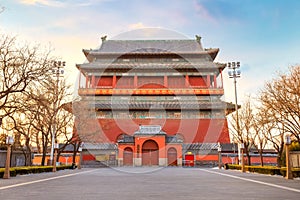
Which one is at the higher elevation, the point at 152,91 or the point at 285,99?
the point at 152,91

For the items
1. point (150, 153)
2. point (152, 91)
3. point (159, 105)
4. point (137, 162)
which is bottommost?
point (137, 162)

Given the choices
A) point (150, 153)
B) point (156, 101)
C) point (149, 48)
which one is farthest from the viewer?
point (149, 48)

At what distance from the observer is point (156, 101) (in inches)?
1726

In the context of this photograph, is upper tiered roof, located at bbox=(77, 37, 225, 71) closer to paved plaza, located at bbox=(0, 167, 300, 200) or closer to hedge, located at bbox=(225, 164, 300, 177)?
hedge, located at bbox=(225, 164, 300, 177)

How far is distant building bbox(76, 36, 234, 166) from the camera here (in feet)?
127

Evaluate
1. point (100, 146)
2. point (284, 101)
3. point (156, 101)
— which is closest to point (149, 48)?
point (156, 101)

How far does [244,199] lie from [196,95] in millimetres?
38168

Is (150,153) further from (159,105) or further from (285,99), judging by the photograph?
(285,99)

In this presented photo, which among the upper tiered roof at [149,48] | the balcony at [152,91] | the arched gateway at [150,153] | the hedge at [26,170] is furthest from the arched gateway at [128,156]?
the upper tiered roof at [149,48]

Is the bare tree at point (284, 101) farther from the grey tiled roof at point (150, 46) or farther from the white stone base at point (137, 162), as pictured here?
the grey tiled roof at point (150, 46)

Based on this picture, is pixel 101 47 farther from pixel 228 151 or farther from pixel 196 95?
pixel 228 151

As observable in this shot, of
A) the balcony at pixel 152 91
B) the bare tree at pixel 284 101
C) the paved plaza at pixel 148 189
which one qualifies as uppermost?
the balcony at pixel 152 91

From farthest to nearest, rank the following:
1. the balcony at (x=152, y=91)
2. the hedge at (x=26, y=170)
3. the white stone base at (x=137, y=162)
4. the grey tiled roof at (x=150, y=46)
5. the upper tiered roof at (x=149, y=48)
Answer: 1. the grey tiled roof at (x=150, y=46)
2. the upper tiered roof at (x=149, y=48)
3. the balcony at (x=152, y=91)
4. the white stone base at (x=137, y=162)
5. the hedge at (x=26, y=170)

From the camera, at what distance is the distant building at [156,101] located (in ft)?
127
